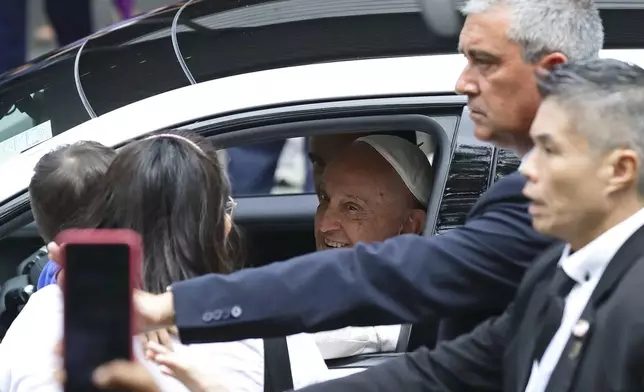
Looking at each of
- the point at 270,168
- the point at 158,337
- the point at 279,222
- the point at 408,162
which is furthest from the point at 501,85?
the point at 270,168

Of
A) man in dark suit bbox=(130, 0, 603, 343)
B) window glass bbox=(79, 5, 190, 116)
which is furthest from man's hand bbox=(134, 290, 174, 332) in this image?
window glass bbox=(79, 5, 190, 116)

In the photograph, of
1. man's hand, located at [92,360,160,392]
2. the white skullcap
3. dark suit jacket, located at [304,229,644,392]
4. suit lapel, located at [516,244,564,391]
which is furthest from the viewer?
the white skullcap

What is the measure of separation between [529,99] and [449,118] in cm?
62

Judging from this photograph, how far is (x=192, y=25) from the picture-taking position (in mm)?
3355

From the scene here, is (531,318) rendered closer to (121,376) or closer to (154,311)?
(154,311)

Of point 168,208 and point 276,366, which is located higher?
point 168,208

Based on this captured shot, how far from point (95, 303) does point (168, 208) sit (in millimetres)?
852

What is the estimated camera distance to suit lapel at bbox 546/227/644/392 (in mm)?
1763

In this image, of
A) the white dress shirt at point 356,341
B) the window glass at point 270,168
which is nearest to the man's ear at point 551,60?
the white dress shirt at point 356,341

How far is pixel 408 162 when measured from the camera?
10.7 ft

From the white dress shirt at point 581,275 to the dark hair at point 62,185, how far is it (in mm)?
1146

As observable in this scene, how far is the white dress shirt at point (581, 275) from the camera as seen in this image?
1806 mm

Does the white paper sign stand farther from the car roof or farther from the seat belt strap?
the seat belt strap

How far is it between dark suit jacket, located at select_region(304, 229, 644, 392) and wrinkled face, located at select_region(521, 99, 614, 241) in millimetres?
77
